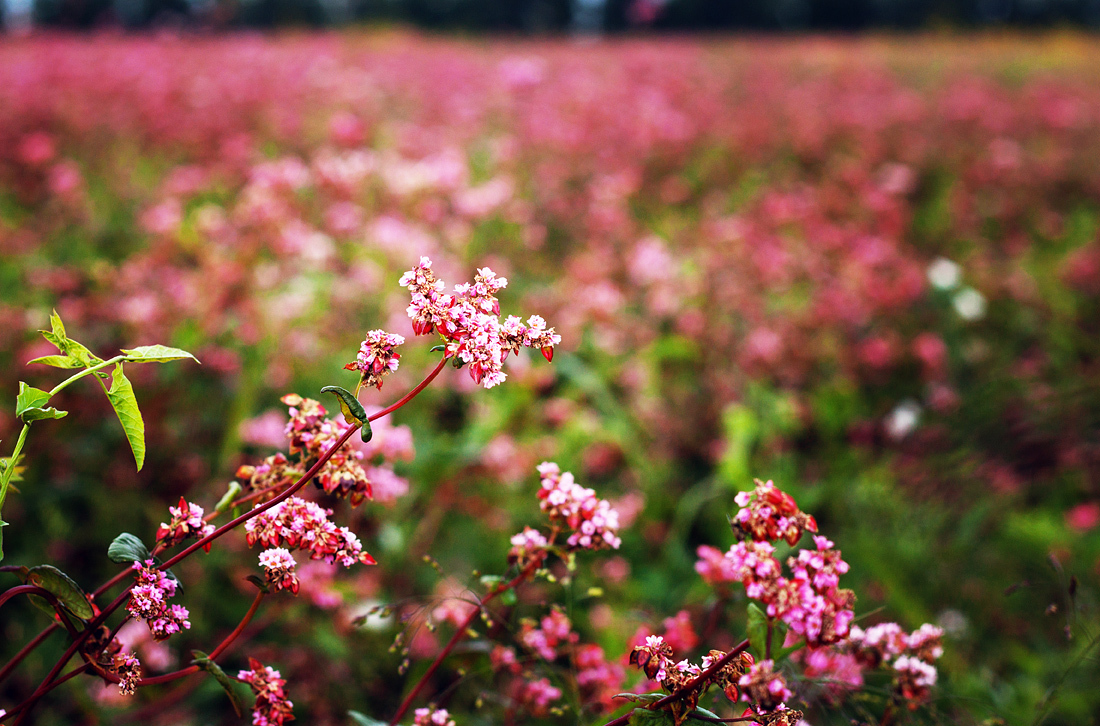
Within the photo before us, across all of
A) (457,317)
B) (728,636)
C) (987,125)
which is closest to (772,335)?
(728,636)

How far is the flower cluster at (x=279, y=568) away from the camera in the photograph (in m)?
0.54

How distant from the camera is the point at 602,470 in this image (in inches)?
90.3

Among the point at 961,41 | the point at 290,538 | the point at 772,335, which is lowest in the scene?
the point at 772,335

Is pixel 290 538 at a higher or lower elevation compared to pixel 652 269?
higher

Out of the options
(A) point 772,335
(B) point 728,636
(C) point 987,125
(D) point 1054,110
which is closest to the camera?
(B) point 728,636

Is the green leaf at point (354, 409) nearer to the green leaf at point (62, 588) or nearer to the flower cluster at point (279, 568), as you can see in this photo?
the flower cluster at point (279, 568)

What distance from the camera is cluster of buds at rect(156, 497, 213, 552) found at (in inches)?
22.0

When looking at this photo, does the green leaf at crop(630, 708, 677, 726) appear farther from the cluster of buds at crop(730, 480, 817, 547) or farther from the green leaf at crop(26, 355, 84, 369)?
the green leaf at crop(26, 355, 84, 369)

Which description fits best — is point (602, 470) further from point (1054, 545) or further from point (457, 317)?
point (457, 317)

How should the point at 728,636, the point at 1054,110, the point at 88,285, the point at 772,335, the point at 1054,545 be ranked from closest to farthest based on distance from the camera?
1. the point at 728,636
2. the point at 1054,545
3. the point at 88,285
4. the point at 772,335
5. the point at 1054,110

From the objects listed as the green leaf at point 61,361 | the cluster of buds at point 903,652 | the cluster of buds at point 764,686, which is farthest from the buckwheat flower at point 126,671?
the cluster of buds at point 903,652

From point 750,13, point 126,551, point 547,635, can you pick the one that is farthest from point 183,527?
point 750,13

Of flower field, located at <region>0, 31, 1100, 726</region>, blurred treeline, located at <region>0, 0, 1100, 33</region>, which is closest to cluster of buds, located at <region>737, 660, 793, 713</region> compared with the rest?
flower field, located at <region>0, 31, 1100, 726</region>

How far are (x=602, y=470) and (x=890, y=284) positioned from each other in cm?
162
